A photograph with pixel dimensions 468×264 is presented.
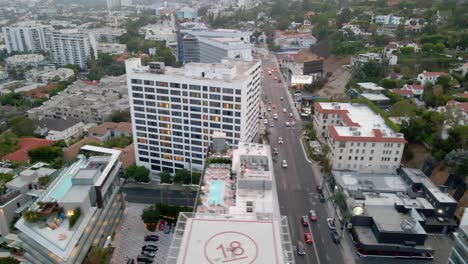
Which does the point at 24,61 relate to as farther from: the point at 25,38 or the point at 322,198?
the point at 322,198

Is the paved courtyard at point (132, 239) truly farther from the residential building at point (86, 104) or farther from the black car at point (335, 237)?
the residential building at point (86, 104)

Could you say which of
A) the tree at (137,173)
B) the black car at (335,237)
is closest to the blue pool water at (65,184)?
the tree at (137,173)

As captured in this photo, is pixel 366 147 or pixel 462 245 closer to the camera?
pixel 462 245

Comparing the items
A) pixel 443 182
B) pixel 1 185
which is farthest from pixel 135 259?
pixel 443 182

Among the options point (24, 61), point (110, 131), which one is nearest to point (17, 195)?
point (110, 131)

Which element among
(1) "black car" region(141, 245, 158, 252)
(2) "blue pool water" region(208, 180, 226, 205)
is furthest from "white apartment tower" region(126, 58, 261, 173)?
(2) "blue pool water" region(208, 180, 226, 205)

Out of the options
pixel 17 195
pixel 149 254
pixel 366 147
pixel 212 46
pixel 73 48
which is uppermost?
pixel 212 46
